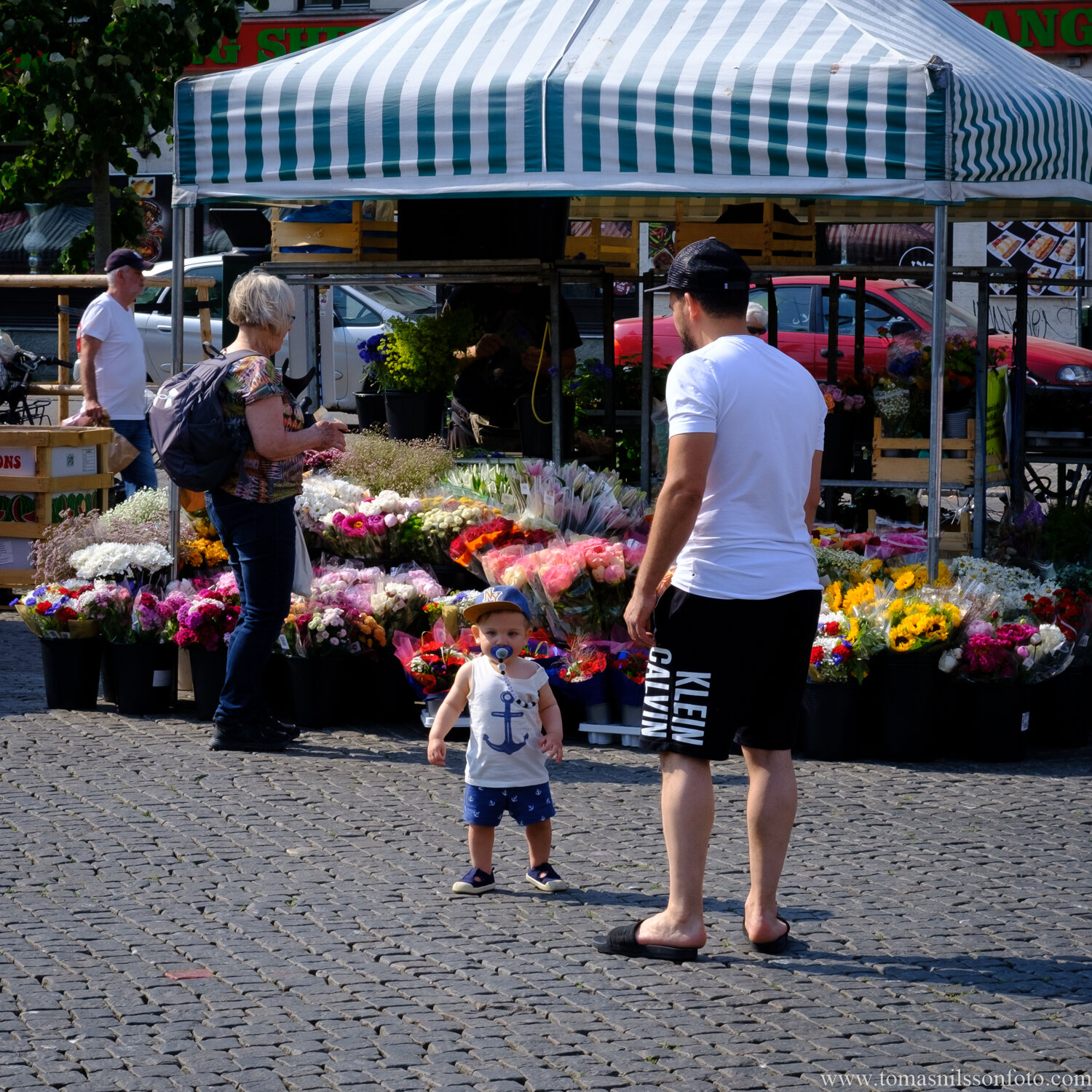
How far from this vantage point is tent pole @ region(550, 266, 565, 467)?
857 centimetres

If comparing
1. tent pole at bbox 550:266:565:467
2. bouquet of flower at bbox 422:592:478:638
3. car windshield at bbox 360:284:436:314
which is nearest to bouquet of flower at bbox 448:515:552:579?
bouquet of flower at bbox 422:592:478:638

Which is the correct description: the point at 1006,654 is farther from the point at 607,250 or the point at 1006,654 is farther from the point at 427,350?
the point at 607,250

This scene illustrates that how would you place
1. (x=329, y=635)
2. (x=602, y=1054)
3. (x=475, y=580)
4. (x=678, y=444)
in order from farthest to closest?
(x=475, y=580), (x=329, y=635), (x=678, y=444), (x=602, y=1054)

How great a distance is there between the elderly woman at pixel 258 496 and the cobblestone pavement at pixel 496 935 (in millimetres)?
237

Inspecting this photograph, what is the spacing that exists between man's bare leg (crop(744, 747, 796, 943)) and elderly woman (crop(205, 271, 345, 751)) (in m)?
2.75

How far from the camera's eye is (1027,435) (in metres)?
10.4

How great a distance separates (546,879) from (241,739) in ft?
7.14

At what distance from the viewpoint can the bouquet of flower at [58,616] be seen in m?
7.32

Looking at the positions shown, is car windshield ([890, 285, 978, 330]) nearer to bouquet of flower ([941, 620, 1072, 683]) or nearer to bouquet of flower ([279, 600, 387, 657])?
bouquet of flower ([941, 620, 1072, 683])

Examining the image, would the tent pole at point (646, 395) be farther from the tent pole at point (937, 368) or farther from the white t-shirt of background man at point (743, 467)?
the white t-shirt of background man at point (743, 467)

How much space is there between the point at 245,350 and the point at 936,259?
2885 millimetres

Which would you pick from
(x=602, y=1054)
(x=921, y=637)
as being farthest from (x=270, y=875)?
(x=921, y=637)

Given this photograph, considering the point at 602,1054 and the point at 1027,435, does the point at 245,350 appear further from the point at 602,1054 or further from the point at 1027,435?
the point at 1027,435

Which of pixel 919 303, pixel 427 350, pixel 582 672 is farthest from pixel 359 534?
pixel 919 303
